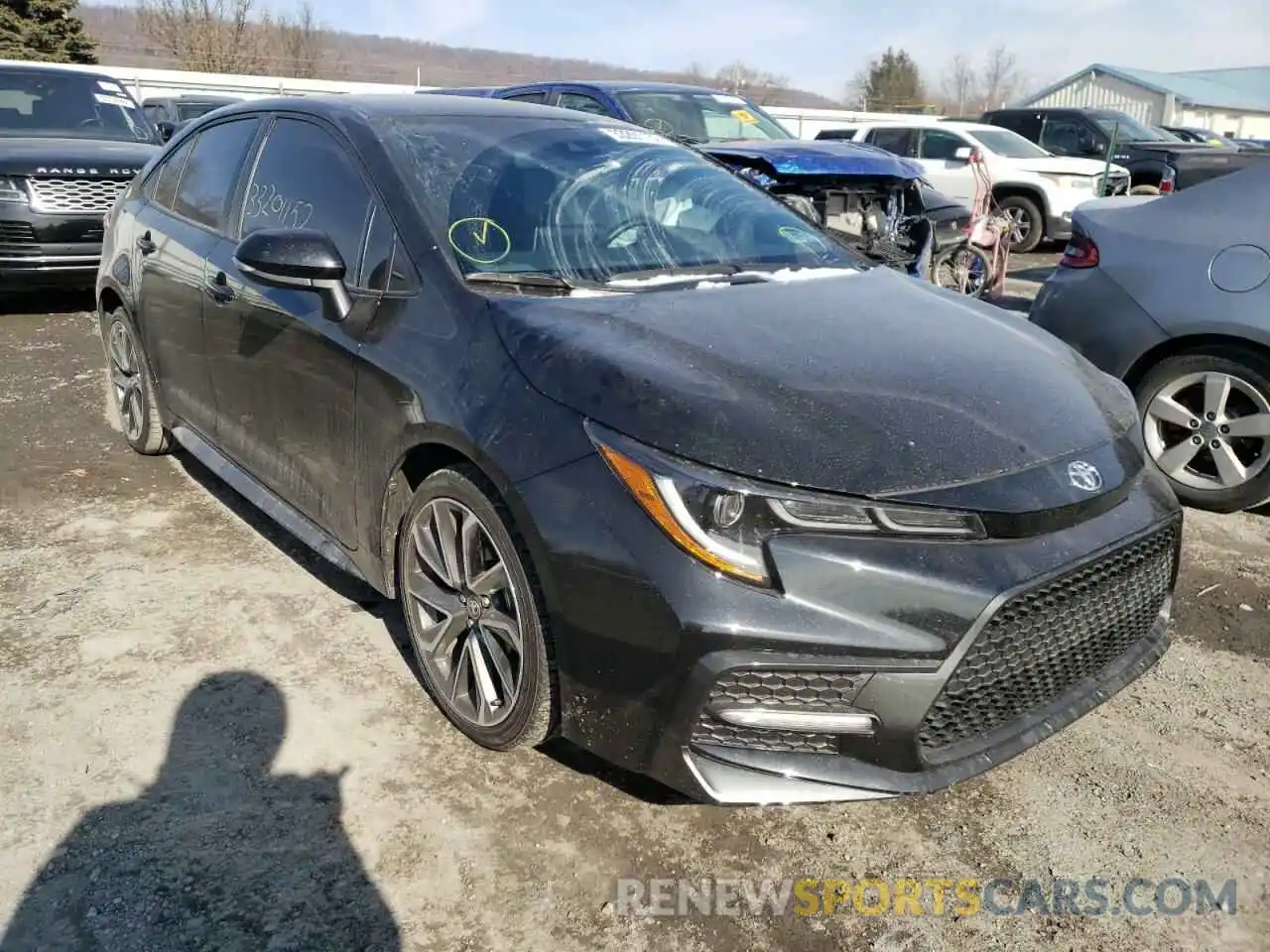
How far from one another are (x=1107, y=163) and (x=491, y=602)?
13286mm

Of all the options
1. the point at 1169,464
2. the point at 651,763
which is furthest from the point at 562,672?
the point at 1169,464

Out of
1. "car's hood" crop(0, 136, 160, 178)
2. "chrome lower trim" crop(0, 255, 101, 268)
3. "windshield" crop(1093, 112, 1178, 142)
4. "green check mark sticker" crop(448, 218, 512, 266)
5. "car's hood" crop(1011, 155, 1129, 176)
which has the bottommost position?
"chrome lower trim" crop(0, 255, 101, 268)

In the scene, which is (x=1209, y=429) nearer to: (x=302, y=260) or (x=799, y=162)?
(x=799, y=162)

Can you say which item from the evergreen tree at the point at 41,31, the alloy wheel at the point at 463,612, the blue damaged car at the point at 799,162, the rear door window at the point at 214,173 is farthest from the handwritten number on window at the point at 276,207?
the evergreen tree at the point at 41,31

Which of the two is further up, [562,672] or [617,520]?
[617,520]

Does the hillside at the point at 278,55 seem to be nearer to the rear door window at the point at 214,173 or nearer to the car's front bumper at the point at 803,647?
the rear door window at the point at 214,173

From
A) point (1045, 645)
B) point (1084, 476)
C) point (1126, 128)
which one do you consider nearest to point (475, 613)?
point (1045, 645)

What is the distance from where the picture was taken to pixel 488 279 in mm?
2660

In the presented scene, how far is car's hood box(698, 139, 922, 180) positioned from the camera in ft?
22.1

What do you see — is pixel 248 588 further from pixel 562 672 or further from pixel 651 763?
pixel 651 763

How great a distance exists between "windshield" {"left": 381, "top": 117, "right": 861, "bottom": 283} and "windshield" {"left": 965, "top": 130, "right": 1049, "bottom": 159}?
1140 centimetres

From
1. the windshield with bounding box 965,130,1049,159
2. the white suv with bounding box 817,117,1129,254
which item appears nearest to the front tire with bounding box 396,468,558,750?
the white suv with bounding box 817,117,1129,254

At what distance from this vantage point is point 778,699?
2018 mm

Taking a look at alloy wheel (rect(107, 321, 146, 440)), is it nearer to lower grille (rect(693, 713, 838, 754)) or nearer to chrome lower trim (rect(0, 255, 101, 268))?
chrome lower trim (rect(0, 255, 101, 268))
